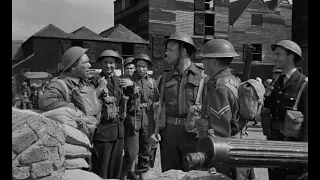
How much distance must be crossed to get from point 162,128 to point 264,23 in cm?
2867

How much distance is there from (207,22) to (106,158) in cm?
2484

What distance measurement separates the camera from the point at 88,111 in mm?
4449

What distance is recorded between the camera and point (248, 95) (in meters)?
3.81

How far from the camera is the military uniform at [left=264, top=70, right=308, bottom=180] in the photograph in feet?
12.9

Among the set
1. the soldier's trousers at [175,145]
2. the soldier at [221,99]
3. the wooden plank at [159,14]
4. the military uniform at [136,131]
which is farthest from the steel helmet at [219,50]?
the wooden plank at [159,14]

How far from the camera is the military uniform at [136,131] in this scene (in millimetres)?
6672

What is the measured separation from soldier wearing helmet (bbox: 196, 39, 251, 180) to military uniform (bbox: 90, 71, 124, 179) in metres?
2.00

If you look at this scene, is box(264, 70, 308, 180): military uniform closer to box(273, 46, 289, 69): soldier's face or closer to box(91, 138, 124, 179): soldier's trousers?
box(273, 46, 289, 69): soldier's face

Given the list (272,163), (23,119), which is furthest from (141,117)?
(272,163)

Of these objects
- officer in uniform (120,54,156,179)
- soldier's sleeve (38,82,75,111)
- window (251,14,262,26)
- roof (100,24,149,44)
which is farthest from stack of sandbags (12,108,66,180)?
window (251,14,262,26)

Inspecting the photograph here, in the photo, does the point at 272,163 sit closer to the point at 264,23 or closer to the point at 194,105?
the point at 194,105

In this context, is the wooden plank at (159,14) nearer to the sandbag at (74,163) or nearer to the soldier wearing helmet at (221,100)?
the soldier wearing helmet at (221,100)

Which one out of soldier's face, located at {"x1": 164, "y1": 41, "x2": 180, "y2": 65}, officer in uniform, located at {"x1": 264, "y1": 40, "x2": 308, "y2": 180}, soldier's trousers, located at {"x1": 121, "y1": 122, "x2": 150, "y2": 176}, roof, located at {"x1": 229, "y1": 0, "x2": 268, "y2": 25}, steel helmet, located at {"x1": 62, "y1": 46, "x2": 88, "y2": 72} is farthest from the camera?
roof, located at {"x1": 229, "y1": 0, "x2": 268, "y2": 25}

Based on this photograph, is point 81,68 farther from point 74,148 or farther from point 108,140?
point 108,140
